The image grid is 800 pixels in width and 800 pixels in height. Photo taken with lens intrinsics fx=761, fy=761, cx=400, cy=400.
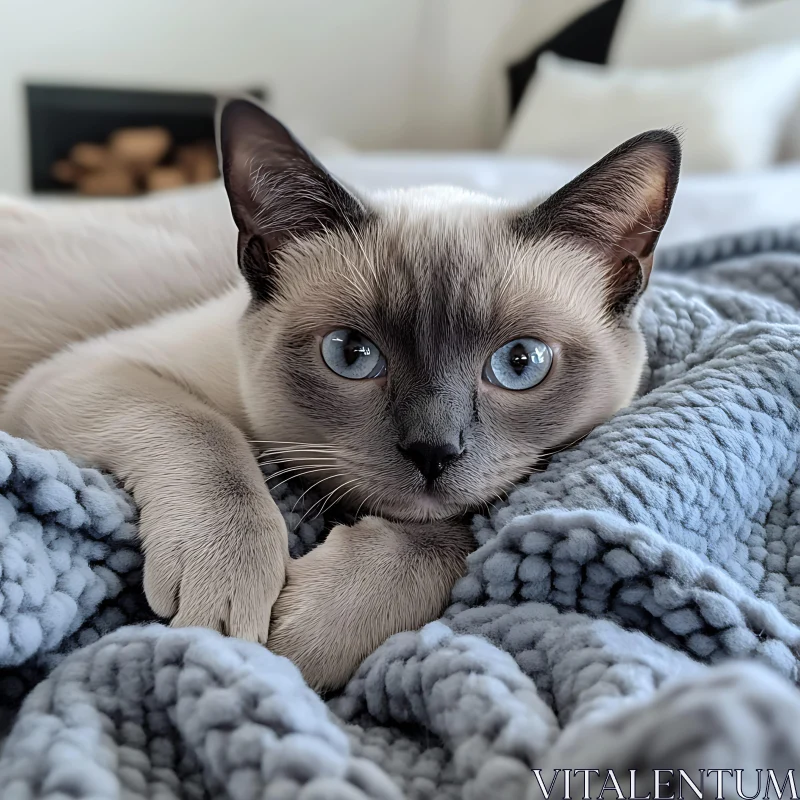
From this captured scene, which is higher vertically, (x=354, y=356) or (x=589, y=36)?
(x=589, y=36)

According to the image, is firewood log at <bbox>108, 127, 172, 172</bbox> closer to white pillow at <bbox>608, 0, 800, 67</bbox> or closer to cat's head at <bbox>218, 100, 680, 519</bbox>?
white pillow at <bbox>608, 0, 800, 67</bbox>

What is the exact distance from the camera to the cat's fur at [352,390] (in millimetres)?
745

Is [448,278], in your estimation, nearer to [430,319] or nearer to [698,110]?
[430,319]

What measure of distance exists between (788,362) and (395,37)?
475 cm

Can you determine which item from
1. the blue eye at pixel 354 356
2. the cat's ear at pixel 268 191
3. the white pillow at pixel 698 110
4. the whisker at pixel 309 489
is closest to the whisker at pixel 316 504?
the whisker at pixel 309 489

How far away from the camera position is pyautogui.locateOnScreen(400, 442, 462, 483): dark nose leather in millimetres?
791

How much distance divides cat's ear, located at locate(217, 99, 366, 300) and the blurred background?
1.28 meters

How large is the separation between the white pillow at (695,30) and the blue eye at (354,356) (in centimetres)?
241

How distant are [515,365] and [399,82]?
15.5 ft

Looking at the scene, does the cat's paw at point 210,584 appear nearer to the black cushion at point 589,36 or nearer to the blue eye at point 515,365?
the blue eye at point 515,365

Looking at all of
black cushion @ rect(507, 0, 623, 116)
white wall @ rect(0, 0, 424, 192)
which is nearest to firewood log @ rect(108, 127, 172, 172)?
white wall @ rect(0, 0, 424, 192)

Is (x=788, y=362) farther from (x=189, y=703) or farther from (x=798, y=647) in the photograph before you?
(x=189, y=703)

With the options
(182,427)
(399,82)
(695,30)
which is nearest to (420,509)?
(182,427)

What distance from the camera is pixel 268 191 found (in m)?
0.95
